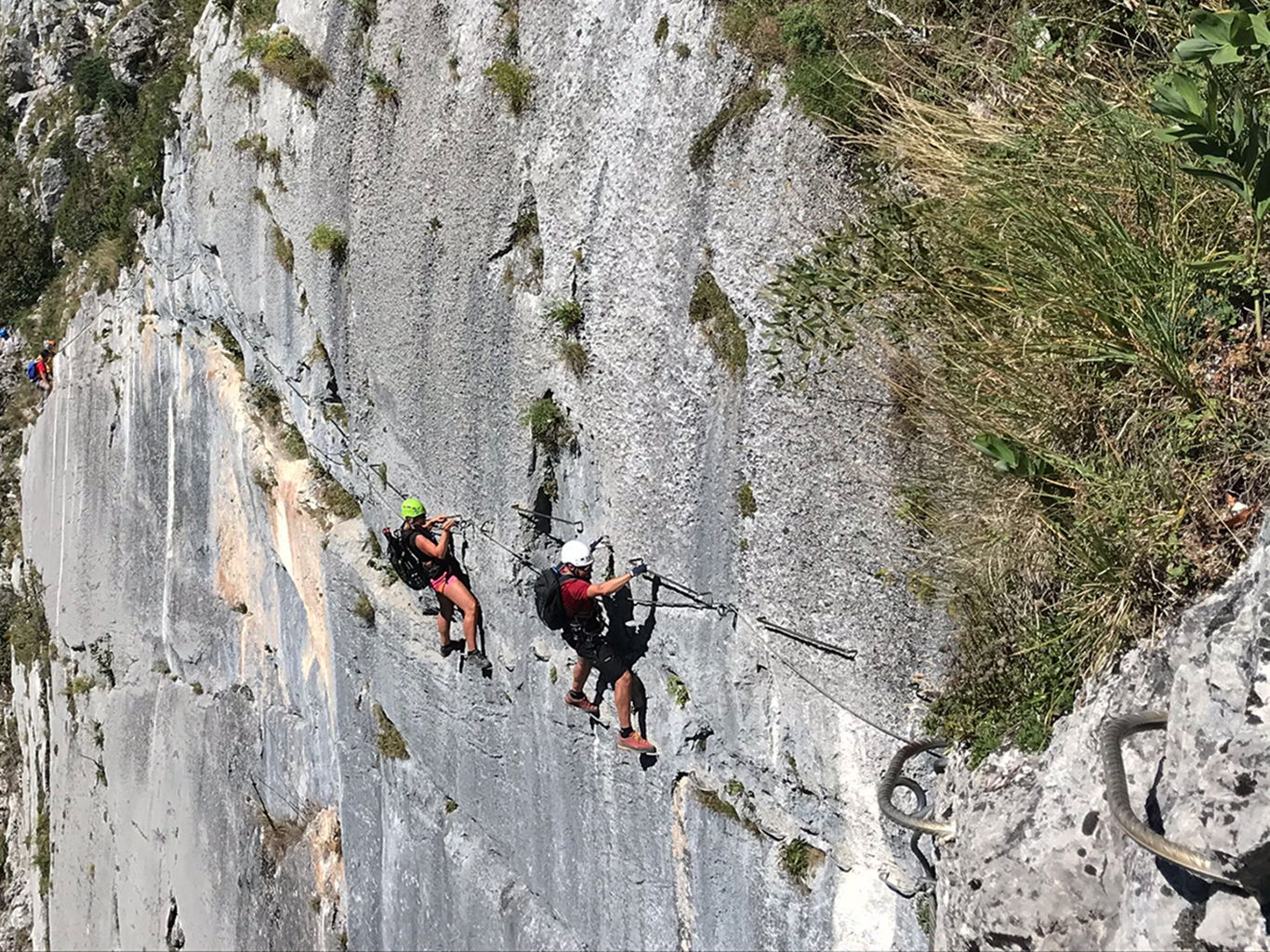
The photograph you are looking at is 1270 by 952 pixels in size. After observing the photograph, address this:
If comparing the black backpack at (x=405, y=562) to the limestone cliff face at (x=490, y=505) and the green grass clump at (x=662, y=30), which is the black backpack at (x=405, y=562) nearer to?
the limestone cliff face at (x=490, y=505)

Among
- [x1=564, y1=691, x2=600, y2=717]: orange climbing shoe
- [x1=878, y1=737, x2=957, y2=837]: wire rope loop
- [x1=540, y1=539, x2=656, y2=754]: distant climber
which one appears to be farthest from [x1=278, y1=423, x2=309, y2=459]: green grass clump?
[x1=878, y1=737, x2=957, y2=837]: wire rope loop

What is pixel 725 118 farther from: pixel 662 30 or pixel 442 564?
pixel 442 564

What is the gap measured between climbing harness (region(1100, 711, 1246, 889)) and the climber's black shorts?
3.99 meters

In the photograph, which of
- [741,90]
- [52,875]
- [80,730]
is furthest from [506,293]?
[52,875]

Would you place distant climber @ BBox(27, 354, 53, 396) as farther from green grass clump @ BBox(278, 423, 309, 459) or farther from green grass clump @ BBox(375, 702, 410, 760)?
green grass clump @ BBox(375, 702, 410, 760)

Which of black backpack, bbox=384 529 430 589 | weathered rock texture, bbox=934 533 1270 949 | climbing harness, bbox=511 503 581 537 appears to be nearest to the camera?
weathered rock texture, bbox=934 533 1270 949

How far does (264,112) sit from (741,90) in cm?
678

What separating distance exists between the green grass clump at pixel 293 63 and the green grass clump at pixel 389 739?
6089 millimetres

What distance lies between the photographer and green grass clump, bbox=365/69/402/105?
8.86 m

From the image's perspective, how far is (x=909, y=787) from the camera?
5.49m

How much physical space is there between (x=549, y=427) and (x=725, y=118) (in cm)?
261

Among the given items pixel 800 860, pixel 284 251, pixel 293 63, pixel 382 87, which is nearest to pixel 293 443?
pixel 284 251

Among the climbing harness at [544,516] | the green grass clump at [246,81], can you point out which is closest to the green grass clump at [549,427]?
the climbing harness at [544,516]

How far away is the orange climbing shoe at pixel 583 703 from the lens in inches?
307
